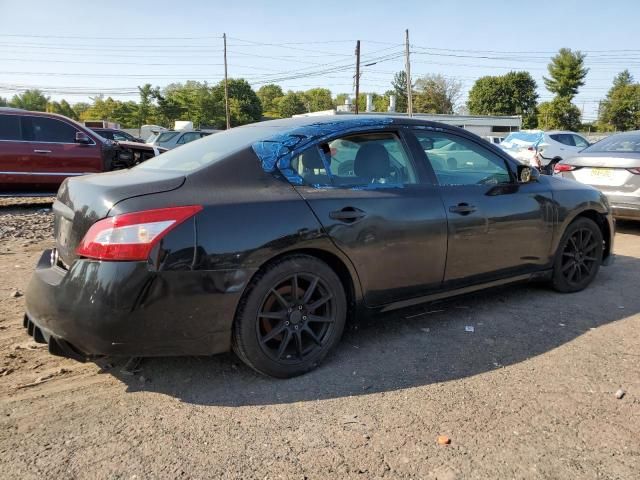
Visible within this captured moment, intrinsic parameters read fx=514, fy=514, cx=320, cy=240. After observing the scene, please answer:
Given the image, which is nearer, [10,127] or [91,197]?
[91,197]

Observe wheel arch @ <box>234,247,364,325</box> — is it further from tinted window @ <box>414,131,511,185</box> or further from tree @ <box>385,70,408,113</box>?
tree @ <box>385,70,408,113</box>

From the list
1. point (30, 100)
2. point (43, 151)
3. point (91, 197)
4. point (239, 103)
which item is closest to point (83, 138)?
point (43, 151)

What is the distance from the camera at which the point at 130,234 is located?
249 centimetres

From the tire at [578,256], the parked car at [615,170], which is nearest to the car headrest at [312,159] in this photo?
the tire at [578,256]

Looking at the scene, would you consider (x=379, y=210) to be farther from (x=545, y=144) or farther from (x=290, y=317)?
(x=545, y=144)

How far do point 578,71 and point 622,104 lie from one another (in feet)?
30.8

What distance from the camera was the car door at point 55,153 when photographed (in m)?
8.96

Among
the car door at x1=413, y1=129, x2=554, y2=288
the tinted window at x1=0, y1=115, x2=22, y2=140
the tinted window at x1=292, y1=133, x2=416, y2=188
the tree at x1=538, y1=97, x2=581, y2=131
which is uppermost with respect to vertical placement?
the tree at x1=538, y1=97, x2=581, y2=131

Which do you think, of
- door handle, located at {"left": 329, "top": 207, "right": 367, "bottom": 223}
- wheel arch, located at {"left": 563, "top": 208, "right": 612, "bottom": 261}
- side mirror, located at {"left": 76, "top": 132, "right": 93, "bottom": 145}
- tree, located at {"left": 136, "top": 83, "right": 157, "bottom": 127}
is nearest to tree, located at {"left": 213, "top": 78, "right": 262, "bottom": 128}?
tree, located at {"left": 136, "top": 83, "right": 157, "bottom": 127}

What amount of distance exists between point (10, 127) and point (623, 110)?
8163cm

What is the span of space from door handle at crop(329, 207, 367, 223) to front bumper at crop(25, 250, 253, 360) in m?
0.66

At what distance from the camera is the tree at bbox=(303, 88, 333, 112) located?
108 meters

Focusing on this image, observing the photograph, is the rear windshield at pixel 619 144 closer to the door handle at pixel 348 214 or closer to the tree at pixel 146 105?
the door handle at pixel 348 214

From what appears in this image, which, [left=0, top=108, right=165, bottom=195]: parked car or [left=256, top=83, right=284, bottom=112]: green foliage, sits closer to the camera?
[left=0, top=108, right=165, bottom=195]: parked car
